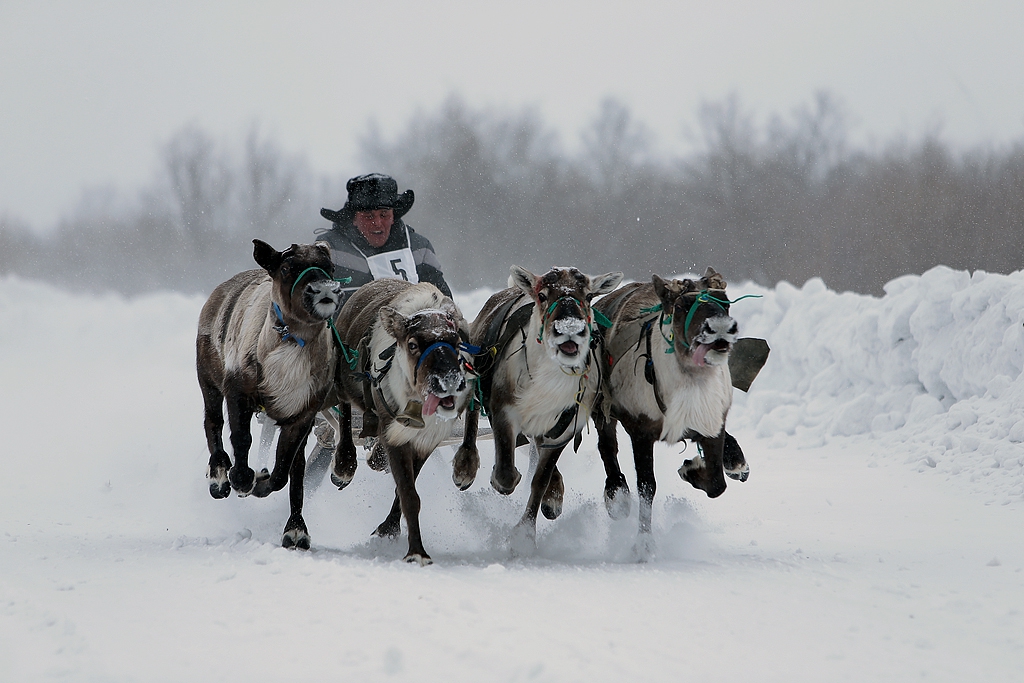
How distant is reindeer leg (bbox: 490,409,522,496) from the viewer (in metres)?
5.48

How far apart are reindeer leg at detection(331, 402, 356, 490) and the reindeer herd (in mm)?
14

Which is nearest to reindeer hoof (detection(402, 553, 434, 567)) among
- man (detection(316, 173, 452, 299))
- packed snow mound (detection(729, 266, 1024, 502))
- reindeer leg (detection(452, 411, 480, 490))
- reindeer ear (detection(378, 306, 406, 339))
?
reindeer leg (detection(452, 411, 480, 490))

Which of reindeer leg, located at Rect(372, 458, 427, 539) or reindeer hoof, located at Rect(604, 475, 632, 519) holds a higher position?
reindeer hoof, located at Rect(604, 475, 632, 519)

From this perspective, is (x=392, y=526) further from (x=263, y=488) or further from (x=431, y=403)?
(x=431, y=403)

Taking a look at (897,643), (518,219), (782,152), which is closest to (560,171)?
(518,219)

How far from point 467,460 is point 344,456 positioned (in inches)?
44.9

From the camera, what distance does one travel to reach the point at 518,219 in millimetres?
23953

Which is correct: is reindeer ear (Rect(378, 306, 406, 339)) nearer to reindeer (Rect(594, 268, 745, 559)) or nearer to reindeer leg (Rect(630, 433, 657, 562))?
reindeer (Rect(594, 268, 745, 559))

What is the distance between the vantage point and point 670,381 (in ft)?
17.9

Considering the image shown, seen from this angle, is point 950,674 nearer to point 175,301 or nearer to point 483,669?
point 483,669

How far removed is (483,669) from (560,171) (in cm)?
2217

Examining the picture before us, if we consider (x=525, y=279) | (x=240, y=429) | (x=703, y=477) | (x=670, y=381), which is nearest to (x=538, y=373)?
(x=525, y=279)

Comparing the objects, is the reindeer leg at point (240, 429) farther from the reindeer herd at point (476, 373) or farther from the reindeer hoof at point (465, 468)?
the reindeer hoof at point (465, 468)

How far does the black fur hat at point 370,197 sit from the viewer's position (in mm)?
7555
